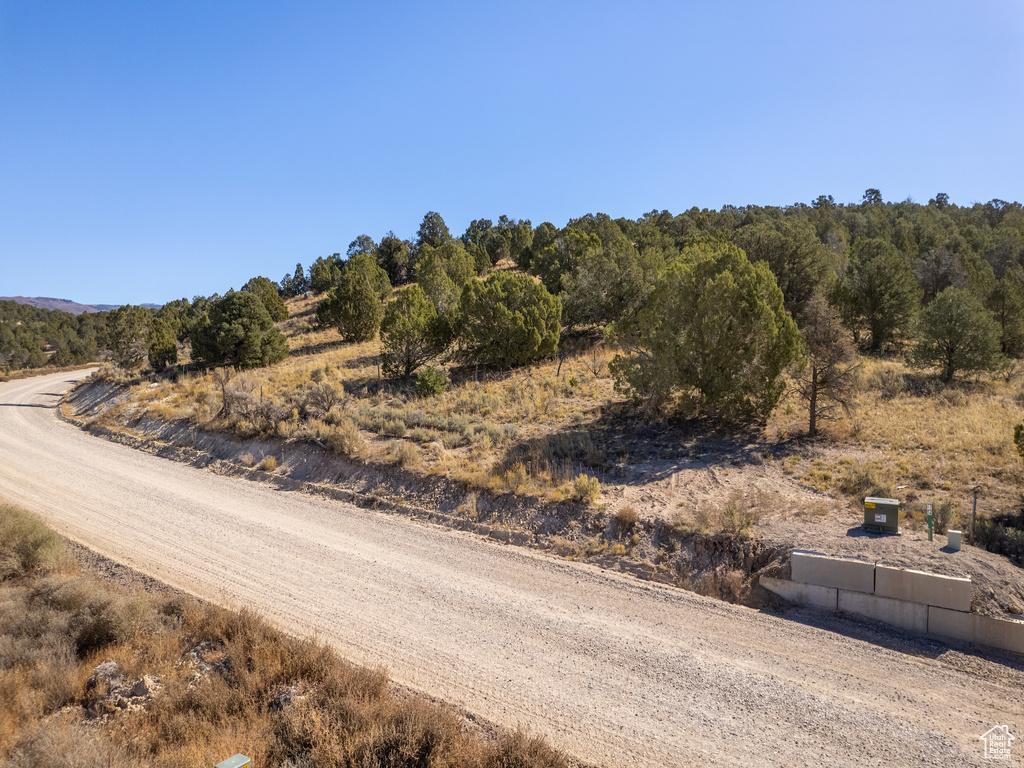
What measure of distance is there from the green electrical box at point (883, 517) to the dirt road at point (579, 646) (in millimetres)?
2214

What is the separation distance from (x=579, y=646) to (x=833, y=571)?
4489 mm

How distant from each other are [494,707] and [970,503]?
10455 millimetres

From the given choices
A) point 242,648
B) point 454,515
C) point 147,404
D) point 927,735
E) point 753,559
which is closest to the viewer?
point 927,735

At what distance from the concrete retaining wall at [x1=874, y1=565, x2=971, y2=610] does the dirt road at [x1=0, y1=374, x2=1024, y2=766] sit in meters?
0.72

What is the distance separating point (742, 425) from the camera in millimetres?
16438

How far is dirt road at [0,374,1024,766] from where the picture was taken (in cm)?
596

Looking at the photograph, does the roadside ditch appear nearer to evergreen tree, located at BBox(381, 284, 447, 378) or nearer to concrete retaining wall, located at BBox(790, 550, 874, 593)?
concrete retaining wall, located at BBox(790, 550, 874, 593)

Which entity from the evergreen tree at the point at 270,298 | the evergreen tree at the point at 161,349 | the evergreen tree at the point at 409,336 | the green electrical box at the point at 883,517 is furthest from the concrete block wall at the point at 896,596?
the evergreen tree at the point at 270,298

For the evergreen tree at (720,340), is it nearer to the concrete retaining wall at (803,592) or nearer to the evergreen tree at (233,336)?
the concrete retaining wall at (803,592)

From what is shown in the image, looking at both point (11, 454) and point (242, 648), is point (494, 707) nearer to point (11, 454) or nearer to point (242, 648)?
point (242, 648)

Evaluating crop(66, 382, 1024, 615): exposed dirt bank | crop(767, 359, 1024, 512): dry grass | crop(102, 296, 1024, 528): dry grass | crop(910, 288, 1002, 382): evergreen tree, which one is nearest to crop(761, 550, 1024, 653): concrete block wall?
crop(66, 382, 1024, 615): exposed dirt bank

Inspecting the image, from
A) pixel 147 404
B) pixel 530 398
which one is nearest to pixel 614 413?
pixel 530 398

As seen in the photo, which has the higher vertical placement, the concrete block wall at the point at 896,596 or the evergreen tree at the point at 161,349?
the evergreen tree at the point at 161,349

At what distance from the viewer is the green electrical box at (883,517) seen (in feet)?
31.6
